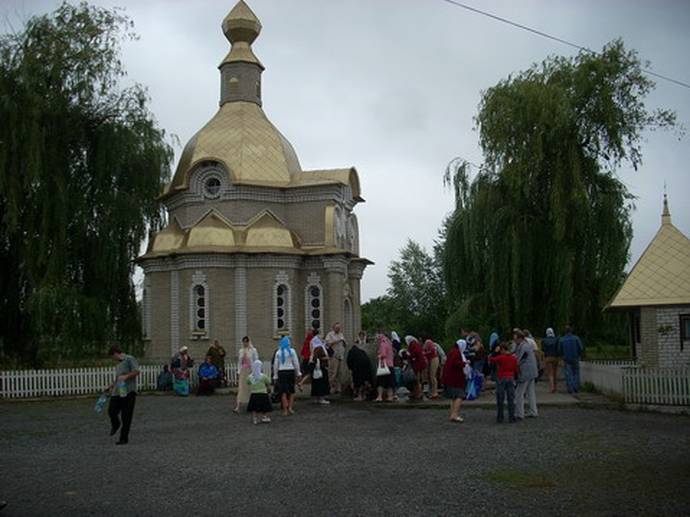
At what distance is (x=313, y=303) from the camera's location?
33.3 m

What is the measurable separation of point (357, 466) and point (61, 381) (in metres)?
16.1

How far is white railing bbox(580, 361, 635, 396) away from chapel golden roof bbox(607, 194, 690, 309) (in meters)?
1.67

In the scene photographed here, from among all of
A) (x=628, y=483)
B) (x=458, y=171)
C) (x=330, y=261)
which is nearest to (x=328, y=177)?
(x=330, y=261)

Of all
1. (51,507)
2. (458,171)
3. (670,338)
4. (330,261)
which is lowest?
(51,507)

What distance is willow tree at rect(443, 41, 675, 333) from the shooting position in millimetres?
26266

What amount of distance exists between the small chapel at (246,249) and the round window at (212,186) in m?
0.04

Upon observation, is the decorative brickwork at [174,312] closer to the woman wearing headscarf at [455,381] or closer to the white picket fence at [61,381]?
the white picket fence at [61,381]

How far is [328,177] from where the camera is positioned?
34344mm

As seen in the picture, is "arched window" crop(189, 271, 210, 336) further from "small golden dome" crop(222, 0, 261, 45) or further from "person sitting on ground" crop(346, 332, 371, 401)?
"person sitting on ground" crop(346, 332, 371, 401)

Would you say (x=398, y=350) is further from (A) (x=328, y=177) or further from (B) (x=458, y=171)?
(A) (x=328, y=177)

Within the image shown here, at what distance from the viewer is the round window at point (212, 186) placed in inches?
1323

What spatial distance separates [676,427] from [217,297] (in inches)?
811

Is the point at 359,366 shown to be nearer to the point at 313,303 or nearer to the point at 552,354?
the point at 552,354

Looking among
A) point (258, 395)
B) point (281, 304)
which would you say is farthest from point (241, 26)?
point (258, 395)
